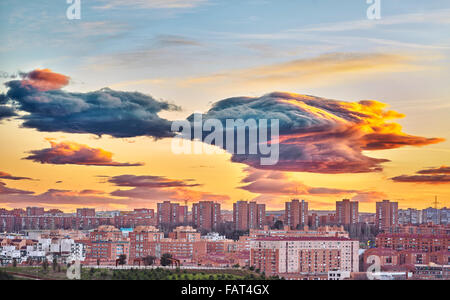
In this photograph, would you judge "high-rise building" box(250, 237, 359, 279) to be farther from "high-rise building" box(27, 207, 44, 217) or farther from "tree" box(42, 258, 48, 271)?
"high-rise building" box(27, 207, 44, 217)

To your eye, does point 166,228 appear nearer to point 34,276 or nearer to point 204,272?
point 204,272

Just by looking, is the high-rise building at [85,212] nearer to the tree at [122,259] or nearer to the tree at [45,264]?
the tree at [122,259]

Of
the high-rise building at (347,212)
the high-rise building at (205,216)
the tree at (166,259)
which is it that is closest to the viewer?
the tree at (166,259)

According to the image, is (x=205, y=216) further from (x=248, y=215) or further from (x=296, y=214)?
(x=296, y=214)

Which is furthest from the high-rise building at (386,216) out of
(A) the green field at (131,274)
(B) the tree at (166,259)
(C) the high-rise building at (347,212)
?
(B) the tree at (166,259)

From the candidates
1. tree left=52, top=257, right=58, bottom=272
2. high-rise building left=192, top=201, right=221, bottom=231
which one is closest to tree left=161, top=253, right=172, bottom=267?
high-rise building left=192, top=201, right=221, bottom=231

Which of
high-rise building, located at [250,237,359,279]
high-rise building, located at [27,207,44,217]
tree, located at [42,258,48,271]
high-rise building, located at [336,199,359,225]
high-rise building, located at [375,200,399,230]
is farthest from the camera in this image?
high-rise building, located at [375,200,399,230]
